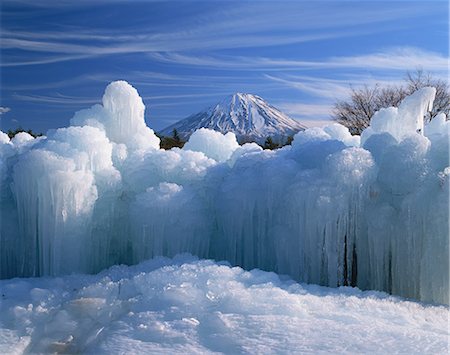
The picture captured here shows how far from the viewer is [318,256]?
505cm

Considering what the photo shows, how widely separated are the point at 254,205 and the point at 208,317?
5.58ft

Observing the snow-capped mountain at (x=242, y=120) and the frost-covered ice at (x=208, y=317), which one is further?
the snow-capped mountain at (x=242, y=120)

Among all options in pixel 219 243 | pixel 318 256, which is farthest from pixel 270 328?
pixel 219 243

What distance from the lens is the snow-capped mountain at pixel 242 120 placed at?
6500 cm

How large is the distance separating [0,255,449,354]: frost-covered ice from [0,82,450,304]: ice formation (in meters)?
0.48

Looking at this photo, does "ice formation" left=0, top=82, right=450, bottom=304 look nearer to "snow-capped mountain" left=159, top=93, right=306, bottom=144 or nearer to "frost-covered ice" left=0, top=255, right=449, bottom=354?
"frost-covered ice" left=0, top=255, right=449, bottom=354

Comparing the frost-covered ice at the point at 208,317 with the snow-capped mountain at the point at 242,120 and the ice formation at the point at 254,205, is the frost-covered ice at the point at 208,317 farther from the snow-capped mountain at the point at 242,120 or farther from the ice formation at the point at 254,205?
the snow-capped mountain at the point at 242,120

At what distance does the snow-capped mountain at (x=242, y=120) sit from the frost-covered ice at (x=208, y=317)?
5666 centimetres

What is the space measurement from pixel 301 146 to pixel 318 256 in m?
1.34

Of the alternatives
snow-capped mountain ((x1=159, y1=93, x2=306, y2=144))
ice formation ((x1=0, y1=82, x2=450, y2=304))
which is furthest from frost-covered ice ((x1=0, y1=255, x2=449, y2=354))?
snow-capped mountain ((x1=159, y1=93, x2=306, y2=144))

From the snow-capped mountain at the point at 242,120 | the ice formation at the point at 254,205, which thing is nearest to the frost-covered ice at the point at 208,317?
the ice formation at the point at 254,205

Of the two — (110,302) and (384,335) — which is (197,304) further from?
(384,335)

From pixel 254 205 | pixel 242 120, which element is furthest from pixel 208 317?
pixel 242 120

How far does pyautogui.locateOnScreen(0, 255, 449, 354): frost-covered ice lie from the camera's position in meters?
3.62
